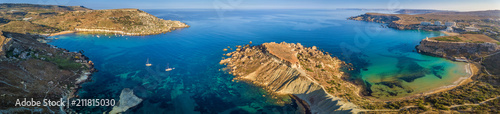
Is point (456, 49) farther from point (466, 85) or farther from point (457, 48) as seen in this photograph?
point (466, 85)

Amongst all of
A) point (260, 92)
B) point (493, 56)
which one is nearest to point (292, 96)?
point (260, 92)

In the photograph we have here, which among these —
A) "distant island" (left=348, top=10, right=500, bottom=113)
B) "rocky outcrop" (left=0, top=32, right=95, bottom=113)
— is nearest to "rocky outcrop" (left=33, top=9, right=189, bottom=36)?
"rocky outcrop" (left=0, top=32, right=95, bottom=113)

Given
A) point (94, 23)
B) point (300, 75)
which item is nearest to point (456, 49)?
point (300, 75)

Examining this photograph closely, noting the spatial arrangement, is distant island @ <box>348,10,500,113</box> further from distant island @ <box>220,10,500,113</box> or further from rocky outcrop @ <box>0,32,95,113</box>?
rocky outcrop @ <box>0,32,95,113</box>

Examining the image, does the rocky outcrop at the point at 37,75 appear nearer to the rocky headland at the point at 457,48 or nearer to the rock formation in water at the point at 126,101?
the rock formation in water at the point at 126,101

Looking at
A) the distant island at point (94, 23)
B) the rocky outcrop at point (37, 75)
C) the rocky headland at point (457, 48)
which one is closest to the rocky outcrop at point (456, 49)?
the rocky headland at point (457, 48)

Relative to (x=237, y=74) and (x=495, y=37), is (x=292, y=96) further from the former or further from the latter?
(x=495, y=37)
